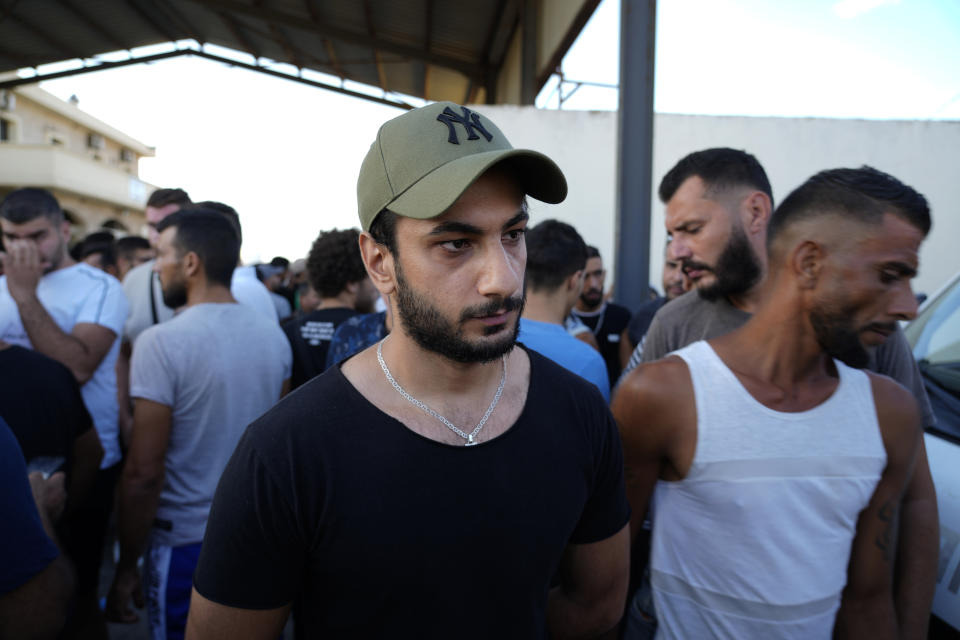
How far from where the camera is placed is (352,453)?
1174 millimetres

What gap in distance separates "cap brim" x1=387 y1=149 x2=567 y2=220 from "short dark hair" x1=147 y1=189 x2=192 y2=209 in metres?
3.73

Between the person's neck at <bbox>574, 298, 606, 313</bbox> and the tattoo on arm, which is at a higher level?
the person's neck at <bbox>574, 298, 606, 313</bbox>

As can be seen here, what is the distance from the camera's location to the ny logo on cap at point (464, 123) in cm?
131

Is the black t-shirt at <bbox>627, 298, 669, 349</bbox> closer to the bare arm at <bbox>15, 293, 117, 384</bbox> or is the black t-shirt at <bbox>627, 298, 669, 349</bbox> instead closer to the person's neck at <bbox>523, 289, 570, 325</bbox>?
the person's neck at <bbox>523, 289, 570, 325</bbox>

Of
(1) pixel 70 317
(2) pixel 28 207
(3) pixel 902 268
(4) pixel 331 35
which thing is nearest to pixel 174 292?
(1) pixel 70 317

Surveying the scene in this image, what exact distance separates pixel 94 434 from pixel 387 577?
6.79 feet

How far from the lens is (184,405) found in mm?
2488

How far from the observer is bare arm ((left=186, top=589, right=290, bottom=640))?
1139 millimetres

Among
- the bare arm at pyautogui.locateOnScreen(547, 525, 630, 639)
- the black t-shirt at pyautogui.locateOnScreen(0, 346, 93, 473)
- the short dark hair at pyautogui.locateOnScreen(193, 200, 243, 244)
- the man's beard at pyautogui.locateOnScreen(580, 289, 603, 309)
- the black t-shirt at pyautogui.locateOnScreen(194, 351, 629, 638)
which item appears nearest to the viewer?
the black t-shirt at pyautogui.locateOnScreen(194, 351, 629, 638)

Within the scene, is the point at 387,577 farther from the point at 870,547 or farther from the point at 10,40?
the point at 10,40

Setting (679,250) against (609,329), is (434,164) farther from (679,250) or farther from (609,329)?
(609,329)

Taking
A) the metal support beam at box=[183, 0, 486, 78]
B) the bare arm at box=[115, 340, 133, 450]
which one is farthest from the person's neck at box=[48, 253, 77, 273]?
the metal support beam at box=[183, 0, 486, 78]

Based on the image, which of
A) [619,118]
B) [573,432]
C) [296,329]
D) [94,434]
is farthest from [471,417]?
[619,118]

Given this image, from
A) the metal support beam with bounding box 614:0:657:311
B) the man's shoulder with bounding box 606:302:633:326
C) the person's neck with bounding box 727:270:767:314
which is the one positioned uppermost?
the metal support beam with bounding box 614:0:657:311
